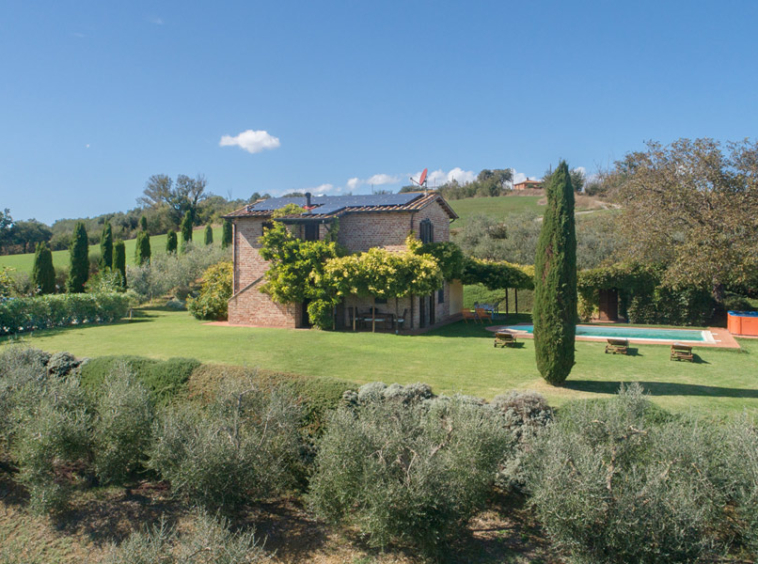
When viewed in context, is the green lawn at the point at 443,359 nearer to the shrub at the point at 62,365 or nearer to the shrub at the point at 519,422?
the shrub at the point at 519,422

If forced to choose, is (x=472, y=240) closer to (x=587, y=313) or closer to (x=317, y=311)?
(x=587, y=313)

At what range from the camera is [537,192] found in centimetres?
7119

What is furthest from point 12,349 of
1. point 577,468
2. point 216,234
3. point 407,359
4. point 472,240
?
point 216,234

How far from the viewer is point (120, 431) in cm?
844

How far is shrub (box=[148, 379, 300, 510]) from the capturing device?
7.16m

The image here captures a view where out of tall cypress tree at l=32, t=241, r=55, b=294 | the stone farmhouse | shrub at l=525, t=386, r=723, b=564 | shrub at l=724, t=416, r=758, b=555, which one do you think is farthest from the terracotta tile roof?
shrub at l=724, t=416, r=758, b=555

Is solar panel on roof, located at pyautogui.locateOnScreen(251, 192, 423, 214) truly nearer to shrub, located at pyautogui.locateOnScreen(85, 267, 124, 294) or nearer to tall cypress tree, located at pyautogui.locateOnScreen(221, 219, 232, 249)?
shrub, located at pyautogui.locateOnScreen(85, 267, 124, 294)

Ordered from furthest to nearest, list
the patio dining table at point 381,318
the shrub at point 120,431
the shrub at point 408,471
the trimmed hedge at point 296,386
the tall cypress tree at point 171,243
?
the tall cypress tree at point 171,243
the patio dining table at point 381,318
the trimmed hedge at point 296,386
the shrub at point 120,431
the shrub at point 408,471

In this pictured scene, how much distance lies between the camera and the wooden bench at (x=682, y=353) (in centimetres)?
1488

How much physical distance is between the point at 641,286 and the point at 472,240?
62.7 feet

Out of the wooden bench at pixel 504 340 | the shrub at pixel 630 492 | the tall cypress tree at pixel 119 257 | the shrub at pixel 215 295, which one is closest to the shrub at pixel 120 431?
the shrub at pixel 630 492

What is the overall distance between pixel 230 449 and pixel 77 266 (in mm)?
31780

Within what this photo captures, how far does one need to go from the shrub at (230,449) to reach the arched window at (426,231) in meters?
15.6

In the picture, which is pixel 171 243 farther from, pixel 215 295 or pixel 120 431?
pixel 120 431
